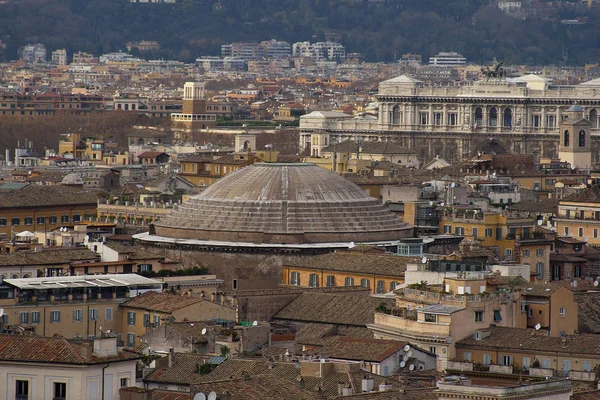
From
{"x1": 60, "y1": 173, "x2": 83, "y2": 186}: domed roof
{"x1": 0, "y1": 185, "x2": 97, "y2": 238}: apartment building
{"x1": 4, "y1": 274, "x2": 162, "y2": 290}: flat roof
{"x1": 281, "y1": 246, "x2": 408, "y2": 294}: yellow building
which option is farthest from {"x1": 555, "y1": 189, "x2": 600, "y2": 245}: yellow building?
{"x1": 4, "y1": 274, "x2": 162, "y2": 290}: flat roof

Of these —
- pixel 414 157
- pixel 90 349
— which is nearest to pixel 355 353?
pixel 90 349

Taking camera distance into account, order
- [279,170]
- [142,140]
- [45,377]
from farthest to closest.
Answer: [142,140] < [279,170] < [45,377]

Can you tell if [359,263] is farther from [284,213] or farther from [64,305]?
[64,305]

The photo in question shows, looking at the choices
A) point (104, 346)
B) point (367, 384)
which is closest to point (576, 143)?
point (367, 384)

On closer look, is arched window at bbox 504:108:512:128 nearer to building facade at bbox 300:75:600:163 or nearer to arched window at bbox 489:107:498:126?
building facade at bbox 300:75:600:163

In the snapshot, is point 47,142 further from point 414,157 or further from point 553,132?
point 414,157

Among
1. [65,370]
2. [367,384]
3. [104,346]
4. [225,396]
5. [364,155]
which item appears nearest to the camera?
[65,370]
